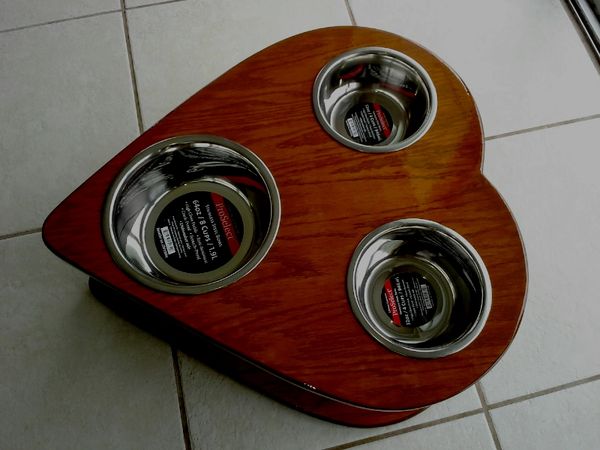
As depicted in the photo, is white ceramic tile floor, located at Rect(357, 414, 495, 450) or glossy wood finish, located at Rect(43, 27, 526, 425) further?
white ceramic tile floor, located at Rect(357, 414, 495, 450)

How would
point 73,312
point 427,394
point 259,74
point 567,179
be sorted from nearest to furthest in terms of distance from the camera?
1. point 427,394
2. point 259,74
3. point 73,312
4. point 567,179

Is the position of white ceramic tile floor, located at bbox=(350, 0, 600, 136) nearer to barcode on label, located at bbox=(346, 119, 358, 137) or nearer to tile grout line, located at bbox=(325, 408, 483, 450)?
barcode on label, located at bbox=(346, 119, 358, 137)

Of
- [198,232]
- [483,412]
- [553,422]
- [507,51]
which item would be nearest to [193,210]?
[198,232]

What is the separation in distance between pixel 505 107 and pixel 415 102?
1.21 ft

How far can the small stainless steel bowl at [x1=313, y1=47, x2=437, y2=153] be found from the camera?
88 cm

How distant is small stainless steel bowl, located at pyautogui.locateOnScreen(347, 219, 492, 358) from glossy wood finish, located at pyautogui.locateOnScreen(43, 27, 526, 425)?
15 millimetres

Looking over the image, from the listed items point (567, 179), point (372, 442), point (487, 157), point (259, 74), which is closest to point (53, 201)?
point (259, 74)

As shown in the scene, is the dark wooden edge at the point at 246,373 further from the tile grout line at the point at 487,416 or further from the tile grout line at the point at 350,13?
the tile grout line at the point at 350,13

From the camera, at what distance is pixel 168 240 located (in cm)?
84

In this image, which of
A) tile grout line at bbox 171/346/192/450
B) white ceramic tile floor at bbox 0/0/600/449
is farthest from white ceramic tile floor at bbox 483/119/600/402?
tile grout line at bbox 171/346/192/450

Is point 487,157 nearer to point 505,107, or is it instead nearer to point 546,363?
point 505,107

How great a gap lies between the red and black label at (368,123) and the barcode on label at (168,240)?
34 centimetres

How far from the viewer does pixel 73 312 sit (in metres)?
0.99

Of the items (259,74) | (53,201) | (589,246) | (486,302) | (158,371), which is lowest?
(158,371)
